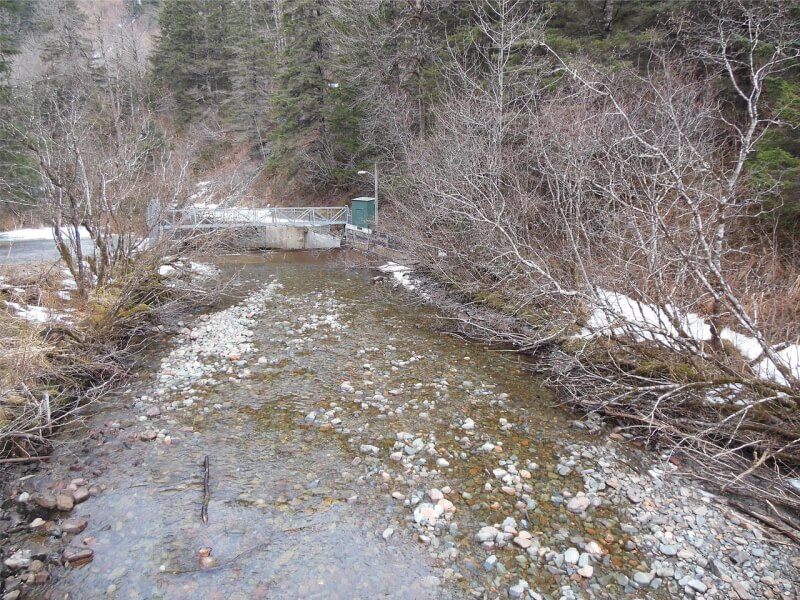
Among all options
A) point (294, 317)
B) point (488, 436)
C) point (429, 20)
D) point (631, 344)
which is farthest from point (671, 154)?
point (429, 20)

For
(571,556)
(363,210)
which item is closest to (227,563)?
(571,556)

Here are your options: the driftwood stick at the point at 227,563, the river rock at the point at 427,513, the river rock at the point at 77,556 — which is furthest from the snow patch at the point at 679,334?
the river rock at the point at 77,556

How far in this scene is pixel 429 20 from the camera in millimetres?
16875

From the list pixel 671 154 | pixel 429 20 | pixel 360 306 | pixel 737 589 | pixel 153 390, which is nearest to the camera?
pixel 737 589

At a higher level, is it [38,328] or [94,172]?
[94,172]

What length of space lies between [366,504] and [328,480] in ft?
1.67

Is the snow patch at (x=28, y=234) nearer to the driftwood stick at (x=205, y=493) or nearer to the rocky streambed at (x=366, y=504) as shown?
the rocky streambed at (x=366, y=504)

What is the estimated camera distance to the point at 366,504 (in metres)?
4.00

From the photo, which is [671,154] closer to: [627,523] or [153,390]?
[627,523]

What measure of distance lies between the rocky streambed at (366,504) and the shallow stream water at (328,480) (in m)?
0.02

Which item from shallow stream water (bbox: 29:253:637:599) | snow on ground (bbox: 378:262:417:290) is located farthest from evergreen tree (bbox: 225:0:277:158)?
shallow stream water (bbox: 29:253:637:599)

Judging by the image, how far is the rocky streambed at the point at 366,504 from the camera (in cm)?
323

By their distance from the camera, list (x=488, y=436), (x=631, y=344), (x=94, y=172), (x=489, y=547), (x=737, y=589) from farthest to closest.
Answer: (x=94, y=172) < (x=631, y=344) < (x=488, y=436) < (x=489, y=547) < (x=737, y=589)

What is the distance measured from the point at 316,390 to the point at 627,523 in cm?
389
